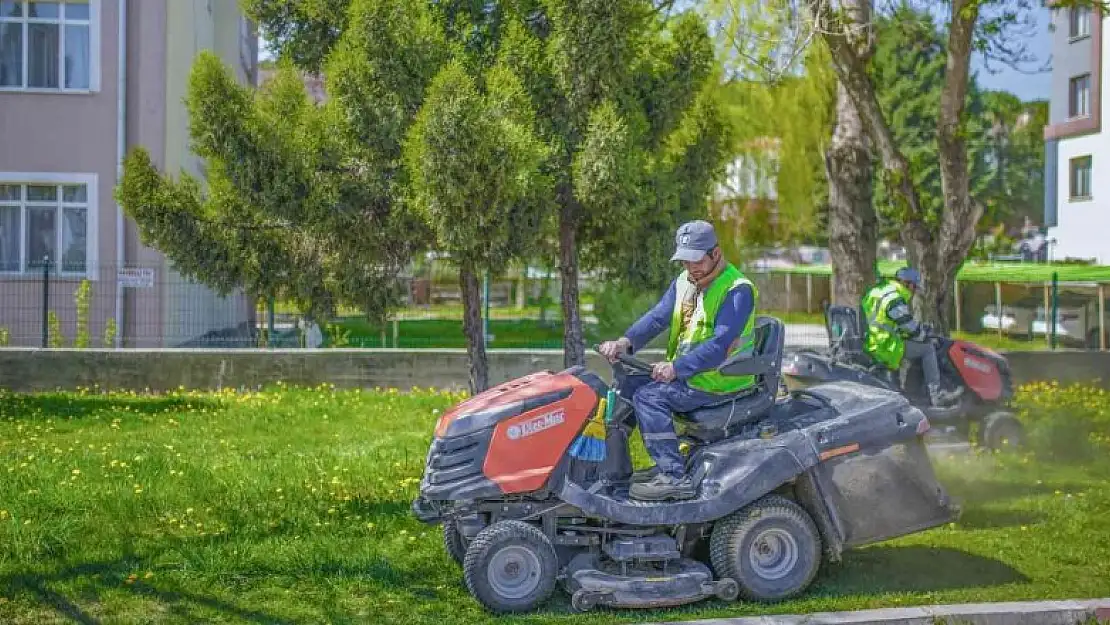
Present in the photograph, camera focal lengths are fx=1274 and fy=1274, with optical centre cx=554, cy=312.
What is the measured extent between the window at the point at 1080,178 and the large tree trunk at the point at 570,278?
3291 centimetres

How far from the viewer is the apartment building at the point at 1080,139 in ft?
129

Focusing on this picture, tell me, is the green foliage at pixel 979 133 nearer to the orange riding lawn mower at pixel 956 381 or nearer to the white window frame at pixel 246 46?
the white window frame at pixel 246 46

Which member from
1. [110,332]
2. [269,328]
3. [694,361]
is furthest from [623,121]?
[110,332]

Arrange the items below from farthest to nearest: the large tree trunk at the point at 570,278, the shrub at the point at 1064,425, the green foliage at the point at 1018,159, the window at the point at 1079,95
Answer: the green foliage at the point at 1018,159 → the window at the point at 1079,95 → the shrub at the point at 1064,425 → the large tree trunk at the point at 570,278

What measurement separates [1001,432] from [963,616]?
622 cm

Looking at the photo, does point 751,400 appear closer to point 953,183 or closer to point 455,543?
point 455,543

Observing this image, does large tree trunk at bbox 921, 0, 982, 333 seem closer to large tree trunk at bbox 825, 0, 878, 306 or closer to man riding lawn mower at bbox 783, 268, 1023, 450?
large tree trunk at bbox 825, 0, 878, 306

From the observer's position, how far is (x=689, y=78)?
1177cm

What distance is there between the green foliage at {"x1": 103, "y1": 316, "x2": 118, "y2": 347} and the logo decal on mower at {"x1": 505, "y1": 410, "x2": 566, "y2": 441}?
12.1 metres

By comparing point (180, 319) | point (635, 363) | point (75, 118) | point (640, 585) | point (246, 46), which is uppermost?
point (246, 46)

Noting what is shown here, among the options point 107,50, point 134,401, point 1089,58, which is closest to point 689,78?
point 134,401

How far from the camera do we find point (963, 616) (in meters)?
6.77

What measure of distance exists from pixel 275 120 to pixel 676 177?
3.75m

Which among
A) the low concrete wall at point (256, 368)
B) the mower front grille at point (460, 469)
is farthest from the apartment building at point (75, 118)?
the mower front grille at point (460, 469)
